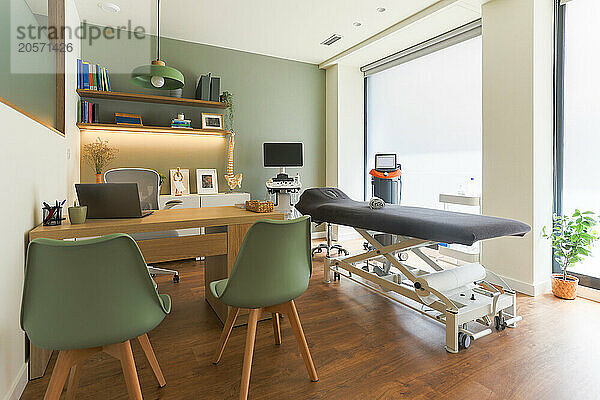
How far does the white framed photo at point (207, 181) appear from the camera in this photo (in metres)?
4.54

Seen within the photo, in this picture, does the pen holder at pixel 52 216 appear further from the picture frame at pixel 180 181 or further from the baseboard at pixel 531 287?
the baseboard at pixel 531 287

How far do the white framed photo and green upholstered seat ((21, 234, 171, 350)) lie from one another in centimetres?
333

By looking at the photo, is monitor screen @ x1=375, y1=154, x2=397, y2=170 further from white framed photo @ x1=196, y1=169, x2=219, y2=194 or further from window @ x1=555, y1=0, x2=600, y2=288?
white framed photo @ x1=196, y1=169, x2=219, y2=194

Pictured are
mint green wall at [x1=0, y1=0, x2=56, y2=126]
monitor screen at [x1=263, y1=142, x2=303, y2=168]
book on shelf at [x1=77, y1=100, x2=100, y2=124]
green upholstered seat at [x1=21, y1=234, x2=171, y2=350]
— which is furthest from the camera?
monitor screen at [x1=263, y1=142, x2=303, y2=168]

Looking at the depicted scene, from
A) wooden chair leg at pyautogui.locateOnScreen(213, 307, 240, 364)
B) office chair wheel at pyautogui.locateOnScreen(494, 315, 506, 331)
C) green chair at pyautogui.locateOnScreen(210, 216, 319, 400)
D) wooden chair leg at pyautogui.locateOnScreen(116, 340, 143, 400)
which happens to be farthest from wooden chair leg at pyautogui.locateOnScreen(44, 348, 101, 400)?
office chair wheel at pyautogui.locateOnScreen(494, 315, 506, 331)

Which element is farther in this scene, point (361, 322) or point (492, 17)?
point (492, 17)

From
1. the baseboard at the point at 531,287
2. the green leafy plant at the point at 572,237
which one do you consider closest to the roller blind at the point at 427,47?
the green leafy plant at the point at 572,237

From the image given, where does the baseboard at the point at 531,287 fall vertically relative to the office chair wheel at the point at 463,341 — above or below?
above

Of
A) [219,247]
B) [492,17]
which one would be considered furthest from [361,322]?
[492,17]

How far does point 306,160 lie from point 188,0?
2745mm

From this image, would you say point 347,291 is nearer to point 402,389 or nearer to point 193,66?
point 402,389

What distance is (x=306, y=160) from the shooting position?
547 centimetres

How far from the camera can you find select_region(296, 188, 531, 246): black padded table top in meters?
1.99

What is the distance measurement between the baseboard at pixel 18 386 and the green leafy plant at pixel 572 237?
363 cm
